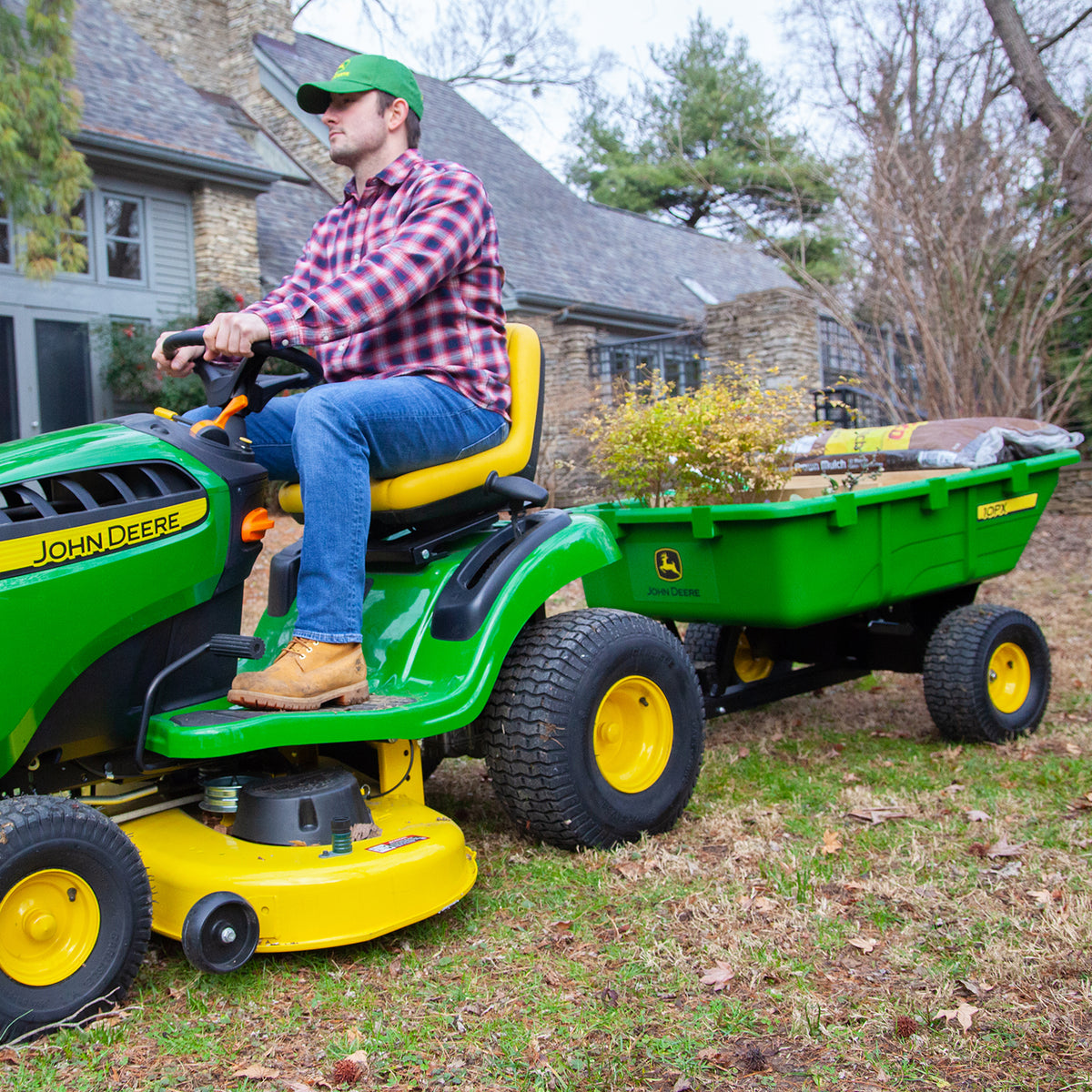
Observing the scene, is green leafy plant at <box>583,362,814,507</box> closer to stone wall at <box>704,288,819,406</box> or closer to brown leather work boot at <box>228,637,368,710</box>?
brown leather work boot at <box>228,637,368,710</box>

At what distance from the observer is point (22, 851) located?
1946mm

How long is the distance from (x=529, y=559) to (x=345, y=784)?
2.53ft

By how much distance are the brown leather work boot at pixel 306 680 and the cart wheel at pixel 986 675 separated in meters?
2.29

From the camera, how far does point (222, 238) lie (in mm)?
12617

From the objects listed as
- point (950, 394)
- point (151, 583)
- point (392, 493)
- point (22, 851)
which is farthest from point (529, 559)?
point (950, 394)

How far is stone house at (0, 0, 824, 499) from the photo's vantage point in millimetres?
11562

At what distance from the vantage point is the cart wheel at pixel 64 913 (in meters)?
1.96

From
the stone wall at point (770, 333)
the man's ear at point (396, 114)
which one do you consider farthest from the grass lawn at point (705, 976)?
the stone wall at point (770, 333)

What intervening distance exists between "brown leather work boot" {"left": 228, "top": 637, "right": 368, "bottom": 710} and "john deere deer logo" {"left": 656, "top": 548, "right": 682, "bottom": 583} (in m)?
1.48

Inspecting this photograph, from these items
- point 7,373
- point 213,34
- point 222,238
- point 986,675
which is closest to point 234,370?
point 986,675

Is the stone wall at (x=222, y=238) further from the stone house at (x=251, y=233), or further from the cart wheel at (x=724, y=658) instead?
the cart wheel at (x=724, y=658)

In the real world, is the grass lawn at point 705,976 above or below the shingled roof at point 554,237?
below

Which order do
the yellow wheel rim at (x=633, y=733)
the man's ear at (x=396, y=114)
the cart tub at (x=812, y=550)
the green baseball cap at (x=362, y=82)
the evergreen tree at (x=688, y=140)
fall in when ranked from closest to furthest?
the green baseball cap at (x=362, y=82) < the man's ear at (x=396, y=114) < the yellow wheel rim at (x=633, y=733) < the cart tub at (x=812, y=550) < the evergreen tree at (x=688, y=140)

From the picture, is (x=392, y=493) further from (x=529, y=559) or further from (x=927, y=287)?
(x=927, y=287)
